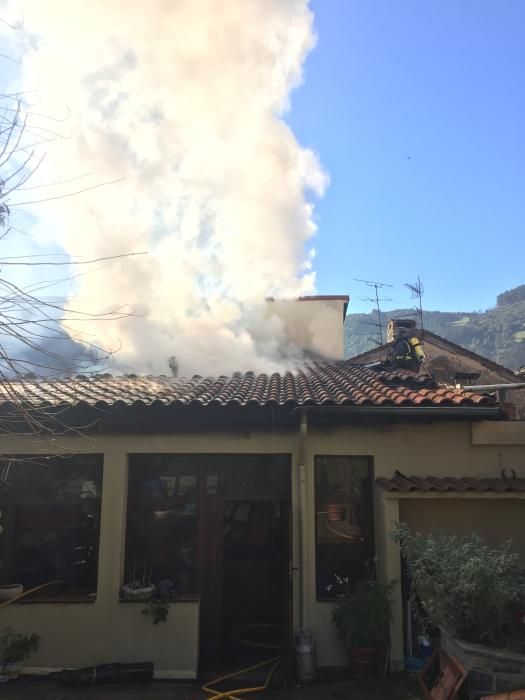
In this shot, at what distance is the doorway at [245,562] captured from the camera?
23.8 feet

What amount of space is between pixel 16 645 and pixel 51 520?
4.94 feet

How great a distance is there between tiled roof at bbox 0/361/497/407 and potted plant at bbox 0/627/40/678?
2847 mm

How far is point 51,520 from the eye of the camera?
24.5 feet

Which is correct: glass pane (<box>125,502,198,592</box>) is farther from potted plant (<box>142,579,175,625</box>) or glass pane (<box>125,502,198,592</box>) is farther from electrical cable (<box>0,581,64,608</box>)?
electrical cable (<box>0,581,64,608</box>)

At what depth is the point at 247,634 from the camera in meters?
7.70

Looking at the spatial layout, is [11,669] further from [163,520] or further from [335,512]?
[335,512]

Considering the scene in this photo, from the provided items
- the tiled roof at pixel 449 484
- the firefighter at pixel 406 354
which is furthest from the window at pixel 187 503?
the firefighter at pixel 406 354

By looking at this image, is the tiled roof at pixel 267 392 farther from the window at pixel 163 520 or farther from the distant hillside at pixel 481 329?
the distant hillside at pixel 481 329

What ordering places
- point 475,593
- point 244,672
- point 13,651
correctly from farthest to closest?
point 244,672, point 13,651, point 475,593

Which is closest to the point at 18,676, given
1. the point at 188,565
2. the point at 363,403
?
the point at 188,565

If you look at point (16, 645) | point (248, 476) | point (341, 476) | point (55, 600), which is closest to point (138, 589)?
point (55, 600)

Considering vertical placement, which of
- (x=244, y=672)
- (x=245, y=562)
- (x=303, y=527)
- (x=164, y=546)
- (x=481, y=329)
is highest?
(x=481, y=329)

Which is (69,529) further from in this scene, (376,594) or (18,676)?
(376,594)

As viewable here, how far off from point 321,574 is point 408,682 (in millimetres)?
1516
